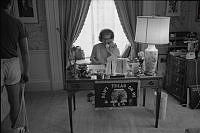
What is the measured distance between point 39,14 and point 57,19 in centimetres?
32

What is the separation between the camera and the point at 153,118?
106 inches

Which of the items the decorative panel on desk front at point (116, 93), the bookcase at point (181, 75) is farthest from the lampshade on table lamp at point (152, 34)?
the bookcase at point (181, 75)

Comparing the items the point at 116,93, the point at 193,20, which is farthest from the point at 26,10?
the point at 193,20

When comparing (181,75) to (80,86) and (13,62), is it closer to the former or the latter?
(80,86)

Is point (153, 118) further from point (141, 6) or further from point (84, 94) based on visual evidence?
point (141, 6)

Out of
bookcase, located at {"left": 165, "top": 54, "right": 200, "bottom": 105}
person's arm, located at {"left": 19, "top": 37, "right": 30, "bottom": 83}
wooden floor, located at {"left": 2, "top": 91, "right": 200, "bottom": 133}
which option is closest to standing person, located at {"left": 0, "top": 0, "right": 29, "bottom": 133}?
person's arm, located at {"left": 19, "top": 37, "right": 30, "bottom": 83}

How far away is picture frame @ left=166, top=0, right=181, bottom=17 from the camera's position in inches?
139

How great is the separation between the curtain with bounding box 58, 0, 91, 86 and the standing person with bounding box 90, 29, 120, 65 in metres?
0.60

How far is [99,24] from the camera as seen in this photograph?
3605mm

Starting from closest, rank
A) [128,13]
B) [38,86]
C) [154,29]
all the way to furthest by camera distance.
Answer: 1. [154,29]
2. [128,13]
3. [38,86]

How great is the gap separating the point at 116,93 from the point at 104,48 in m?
0.91

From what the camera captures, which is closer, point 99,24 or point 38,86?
point 99,24

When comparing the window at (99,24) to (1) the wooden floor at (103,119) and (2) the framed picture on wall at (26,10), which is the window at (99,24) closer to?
(2) the framed picture on wall at (26,10)

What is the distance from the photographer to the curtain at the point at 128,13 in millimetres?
3459
